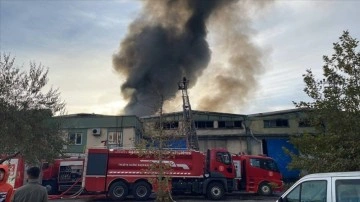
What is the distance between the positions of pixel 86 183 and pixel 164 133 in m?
6.99

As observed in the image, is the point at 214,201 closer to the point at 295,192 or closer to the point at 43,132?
the point at 43,132

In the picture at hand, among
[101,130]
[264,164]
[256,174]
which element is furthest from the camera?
[101,130]

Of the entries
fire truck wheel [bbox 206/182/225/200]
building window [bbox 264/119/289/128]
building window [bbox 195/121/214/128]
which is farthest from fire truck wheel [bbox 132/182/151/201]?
building window [bbox 264/119/289/128]

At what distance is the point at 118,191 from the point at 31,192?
15620 millimetres

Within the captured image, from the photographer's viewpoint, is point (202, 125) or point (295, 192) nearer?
point (295, 192)

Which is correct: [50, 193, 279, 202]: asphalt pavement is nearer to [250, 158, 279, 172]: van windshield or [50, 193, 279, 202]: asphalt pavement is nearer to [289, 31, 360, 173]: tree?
[250, 158, 279, 172]: van windshield

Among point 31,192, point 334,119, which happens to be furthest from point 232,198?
point 31,192

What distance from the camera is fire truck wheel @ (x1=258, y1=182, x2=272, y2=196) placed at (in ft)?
74.0

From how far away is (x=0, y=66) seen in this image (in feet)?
51.2

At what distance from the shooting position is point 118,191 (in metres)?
20.4

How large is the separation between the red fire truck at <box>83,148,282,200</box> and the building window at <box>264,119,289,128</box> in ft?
54.0

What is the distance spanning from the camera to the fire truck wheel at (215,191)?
69.1 feet

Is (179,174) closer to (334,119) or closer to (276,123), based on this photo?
(334,119)

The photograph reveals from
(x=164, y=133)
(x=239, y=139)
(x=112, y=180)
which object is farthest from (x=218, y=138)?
(x=164, y=133)
